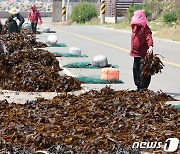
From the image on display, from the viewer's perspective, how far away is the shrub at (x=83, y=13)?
6103 cm

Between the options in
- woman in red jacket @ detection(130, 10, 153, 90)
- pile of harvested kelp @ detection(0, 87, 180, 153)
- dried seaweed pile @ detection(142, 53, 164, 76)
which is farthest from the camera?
woman in red jacket @ detection(130, 10, 153, 90)

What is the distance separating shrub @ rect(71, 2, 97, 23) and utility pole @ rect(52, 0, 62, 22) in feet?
6.27

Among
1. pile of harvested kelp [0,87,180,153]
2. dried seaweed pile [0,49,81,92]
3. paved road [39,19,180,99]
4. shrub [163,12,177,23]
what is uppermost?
pile of harvested kelp [0,87,180,153]

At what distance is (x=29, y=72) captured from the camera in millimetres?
13766

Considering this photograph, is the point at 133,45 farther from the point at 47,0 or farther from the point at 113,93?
the point at 47,0

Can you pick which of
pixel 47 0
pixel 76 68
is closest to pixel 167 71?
pixel 76 68

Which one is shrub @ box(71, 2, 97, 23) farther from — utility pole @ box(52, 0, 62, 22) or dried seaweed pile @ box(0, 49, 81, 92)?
dried seaweed pile @ box(0, 49, 81, 92)

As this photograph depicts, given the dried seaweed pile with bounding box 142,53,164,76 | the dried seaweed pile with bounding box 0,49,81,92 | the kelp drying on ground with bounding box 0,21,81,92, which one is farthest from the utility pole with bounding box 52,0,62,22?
the dried seaweed pile with bounding box 142,53,164,76

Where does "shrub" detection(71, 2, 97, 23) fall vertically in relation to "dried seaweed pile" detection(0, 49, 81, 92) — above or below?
below

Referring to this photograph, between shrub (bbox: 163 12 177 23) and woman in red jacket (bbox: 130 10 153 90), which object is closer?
woman in red jacket (bbox: 130 10 153 90)

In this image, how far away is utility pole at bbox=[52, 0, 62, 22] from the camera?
63.4 meters

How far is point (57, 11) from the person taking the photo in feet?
211

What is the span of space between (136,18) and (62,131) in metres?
4.91

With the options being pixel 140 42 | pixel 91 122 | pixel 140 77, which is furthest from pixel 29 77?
pixel 91 122
